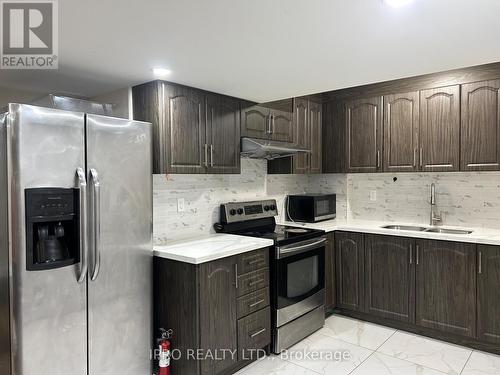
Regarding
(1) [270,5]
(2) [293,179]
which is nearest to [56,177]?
(1) [270,5]

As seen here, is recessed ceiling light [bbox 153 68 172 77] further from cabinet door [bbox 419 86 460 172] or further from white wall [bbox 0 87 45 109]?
cabinet door [bbox 419 86 460 172]

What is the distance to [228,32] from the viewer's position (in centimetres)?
174

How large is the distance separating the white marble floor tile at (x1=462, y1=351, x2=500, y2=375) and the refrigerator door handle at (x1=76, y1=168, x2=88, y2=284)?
8.81 feet

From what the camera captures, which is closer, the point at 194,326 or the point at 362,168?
the point at 194,326

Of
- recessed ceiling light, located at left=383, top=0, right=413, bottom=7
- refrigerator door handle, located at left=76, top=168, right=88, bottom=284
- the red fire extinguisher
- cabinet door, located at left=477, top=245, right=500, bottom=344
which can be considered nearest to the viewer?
recessed ceiling light, located at left=383, top=0, right=413, bottom=7

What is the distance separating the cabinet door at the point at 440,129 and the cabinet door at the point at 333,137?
0.82 meters

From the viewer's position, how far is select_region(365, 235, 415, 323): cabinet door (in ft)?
10.7

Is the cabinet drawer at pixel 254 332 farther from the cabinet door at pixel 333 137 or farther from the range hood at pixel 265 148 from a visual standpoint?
the cabinet door at pixel 333 137

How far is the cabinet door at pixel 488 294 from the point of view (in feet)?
9.26

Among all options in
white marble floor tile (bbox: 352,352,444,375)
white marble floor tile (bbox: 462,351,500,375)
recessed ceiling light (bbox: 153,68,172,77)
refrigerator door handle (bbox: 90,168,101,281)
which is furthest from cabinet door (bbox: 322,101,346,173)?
refrigerator door handle (bbox: 90,168,101,281)

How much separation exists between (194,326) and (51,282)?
915mm

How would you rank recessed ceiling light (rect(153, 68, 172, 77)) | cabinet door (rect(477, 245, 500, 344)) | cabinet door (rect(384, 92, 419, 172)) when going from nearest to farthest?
recessed ceiling light (rect(153, 68, 172, 77))
cabinet door (rect(477, 245, 500, 344))
cabinet door (rect(384, 92, 419, 172))

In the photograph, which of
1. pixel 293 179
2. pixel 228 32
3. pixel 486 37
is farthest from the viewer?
pixel 293 179

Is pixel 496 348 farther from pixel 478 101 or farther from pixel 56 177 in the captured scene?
pixel 56 177
